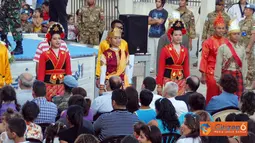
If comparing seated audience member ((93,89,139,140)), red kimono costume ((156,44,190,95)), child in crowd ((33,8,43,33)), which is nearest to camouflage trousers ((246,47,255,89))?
red kimono costume ((156,44,190,95))

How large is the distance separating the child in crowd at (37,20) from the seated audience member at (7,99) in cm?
848

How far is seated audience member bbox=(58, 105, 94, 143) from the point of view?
22.5ft

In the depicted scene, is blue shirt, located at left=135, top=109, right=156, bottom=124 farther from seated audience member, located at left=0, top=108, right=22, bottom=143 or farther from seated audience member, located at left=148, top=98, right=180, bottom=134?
seated audience member, located at left=0, top=108, right=22, bottom=143

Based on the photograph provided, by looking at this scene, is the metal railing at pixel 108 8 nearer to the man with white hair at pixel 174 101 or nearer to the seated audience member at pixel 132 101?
the man with white hair at pixel 174 101

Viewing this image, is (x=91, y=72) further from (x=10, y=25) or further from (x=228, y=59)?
(x=228, y=59)

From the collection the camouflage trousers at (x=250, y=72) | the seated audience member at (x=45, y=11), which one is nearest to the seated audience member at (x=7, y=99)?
the camouflage trousers at (x=250, y=72)

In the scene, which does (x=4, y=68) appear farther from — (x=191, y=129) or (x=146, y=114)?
(x=191, y=129)

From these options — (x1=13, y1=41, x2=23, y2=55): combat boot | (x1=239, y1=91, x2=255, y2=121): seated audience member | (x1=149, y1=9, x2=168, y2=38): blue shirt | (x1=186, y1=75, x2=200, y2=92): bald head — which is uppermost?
(x1=149, y1=9, x2=168, y2=38): blue shirt

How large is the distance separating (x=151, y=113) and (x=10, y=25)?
4105 mm

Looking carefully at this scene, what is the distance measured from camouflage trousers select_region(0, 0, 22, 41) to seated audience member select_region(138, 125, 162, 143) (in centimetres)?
503

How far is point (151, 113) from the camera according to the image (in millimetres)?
7762

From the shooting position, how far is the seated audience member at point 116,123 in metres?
7.27

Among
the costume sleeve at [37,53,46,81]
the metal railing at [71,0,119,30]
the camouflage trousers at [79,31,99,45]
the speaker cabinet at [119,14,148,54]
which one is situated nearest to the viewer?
the costume sleeve at [37,53,46,81]

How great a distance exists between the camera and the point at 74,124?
23.0 feet
